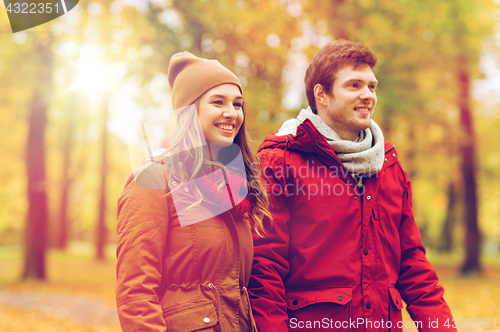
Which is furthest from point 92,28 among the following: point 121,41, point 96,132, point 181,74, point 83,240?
point 83,240

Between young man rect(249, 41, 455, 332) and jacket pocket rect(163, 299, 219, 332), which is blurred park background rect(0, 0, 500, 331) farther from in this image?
jacket pocket rect(163, 299, 219, 332)

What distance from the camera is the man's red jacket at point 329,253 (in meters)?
2.33

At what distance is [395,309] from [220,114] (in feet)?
4.81

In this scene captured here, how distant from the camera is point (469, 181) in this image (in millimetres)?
14273

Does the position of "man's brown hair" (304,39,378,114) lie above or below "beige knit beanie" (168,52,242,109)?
above

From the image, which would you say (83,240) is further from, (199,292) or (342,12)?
(199,292)

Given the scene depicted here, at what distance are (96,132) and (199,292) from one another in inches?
838

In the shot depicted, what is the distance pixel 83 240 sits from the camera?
177 ft

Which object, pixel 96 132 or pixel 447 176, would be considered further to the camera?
pixel 96 132

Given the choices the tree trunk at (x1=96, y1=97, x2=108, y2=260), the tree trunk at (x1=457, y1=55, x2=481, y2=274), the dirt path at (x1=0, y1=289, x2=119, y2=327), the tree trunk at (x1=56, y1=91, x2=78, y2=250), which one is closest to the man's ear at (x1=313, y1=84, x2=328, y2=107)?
the dirt path at (x1=0, y1=289, x2=119, y2=327)

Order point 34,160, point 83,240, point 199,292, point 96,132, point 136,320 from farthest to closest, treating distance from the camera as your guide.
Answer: point 83,240, point 96,132, point 34,160, point 199,292, point 136,320

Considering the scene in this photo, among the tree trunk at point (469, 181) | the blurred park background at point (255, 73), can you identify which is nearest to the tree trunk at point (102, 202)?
the blurred park background at point (255, 73)

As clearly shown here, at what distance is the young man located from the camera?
234 centimetres

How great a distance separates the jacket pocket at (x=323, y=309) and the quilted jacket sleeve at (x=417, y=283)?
1.74 ft
